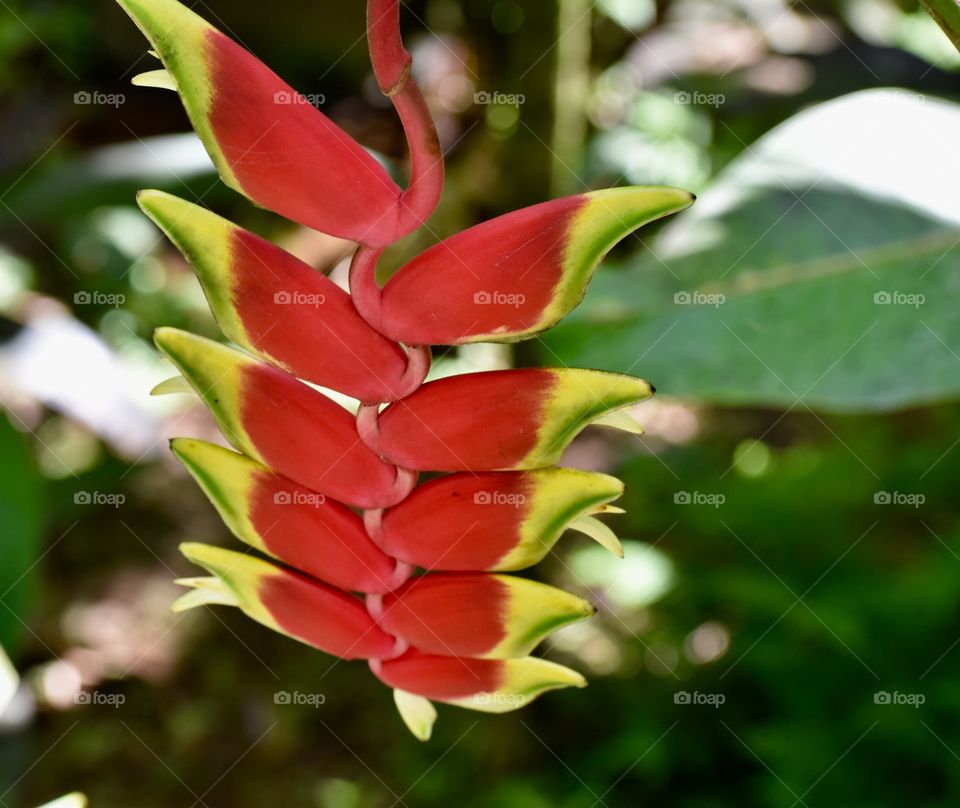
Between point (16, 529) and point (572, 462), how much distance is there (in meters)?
0.99

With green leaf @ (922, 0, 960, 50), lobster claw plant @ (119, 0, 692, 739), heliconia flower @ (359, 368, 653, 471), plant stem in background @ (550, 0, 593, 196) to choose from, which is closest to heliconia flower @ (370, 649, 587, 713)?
lobster claw plant @ (119, 0, 692, 739)

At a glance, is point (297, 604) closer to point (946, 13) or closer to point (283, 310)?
point (283, 310)

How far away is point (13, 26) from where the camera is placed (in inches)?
54.2

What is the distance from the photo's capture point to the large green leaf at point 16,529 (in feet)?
3.00

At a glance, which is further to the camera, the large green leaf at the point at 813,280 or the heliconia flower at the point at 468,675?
the large green leaf at the point at 813,280

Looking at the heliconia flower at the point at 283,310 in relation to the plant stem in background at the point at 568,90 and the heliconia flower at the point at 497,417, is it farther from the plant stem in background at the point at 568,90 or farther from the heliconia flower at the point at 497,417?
the plant stem in background at the point at 568,90

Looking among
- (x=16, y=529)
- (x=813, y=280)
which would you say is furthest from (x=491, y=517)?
(x=16, y=529)

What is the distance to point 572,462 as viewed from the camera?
179 centimetres

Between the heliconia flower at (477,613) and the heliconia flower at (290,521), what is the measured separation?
0.04 feet

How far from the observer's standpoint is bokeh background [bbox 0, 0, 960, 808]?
0.95m

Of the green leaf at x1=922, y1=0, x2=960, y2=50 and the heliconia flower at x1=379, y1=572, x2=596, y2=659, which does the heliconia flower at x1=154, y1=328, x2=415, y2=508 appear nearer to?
the heliconia flower at x1=379, y1=572, x2=596, y2=659

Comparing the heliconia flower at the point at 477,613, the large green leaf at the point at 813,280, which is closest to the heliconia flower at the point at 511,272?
the heliconia flower at the point at 477,613

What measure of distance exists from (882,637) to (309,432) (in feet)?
3.73

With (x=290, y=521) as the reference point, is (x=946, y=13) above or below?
above
